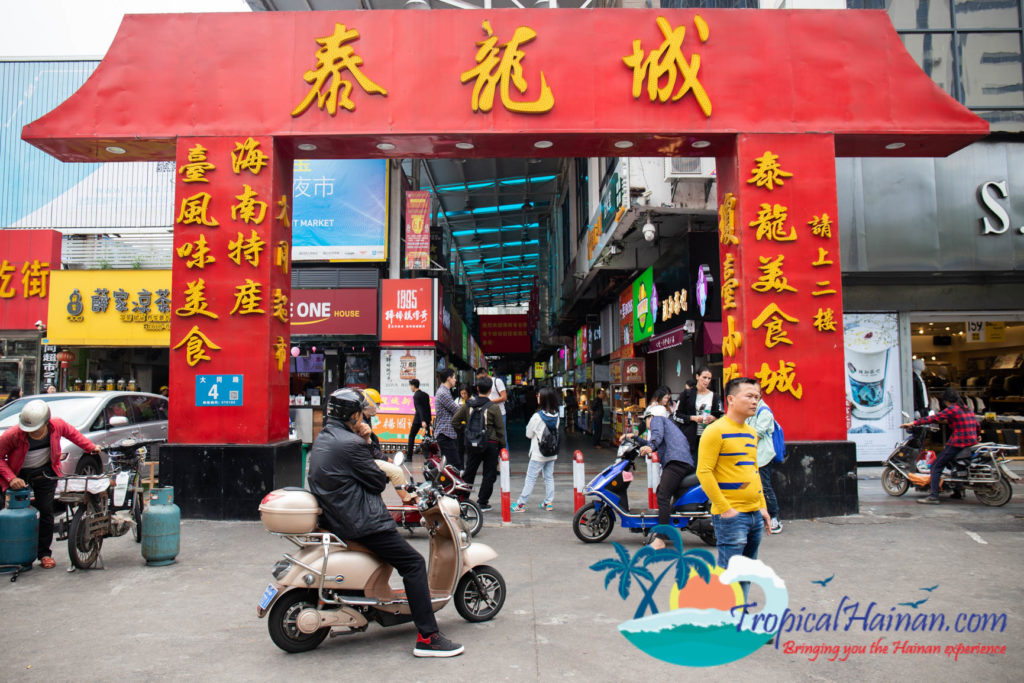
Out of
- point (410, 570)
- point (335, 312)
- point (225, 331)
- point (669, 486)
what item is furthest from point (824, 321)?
Answer: point (335, 312)

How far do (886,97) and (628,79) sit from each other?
335 centimetres

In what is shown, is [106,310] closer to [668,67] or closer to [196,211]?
[196,211]

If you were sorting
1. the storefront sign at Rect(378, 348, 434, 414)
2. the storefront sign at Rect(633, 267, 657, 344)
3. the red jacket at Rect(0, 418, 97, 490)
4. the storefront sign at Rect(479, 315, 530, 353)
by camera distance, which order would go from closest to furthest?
the red jacket at Rect(0, 418, 97, 490)
the storefront sign at Rect(633, 267, 657, 344)
the storefront sign at Rect(378, 348, 434, 414)
the storefront sign at Rect(479, 315, 530, 353)

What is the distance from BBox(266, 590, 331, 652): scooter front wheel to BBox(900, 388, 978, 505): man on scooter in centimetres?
864

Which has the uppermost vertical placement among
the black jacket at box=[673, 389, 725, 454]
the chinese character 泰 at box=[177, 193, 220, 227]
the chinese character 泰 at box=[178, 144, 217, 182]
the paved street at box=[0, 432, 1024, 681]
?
the chinese character 泰 at box=[178, 144, 217, 182]

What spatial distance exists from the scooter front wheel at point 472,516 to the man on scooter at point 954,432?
248 inches

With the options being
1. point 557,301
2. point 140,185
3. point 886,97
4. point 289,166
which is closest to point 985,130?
point 886,97

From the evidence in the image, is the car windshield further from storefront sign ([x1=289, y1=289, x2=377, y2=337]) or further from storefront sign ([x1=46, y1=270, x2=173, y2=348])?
storefront sign ([x1=46, y1=270, x2=173, y2=348])

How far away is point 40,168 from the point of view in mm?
20547

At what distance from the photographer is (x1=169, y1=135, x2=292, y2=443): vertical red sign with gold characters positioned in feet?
27.8

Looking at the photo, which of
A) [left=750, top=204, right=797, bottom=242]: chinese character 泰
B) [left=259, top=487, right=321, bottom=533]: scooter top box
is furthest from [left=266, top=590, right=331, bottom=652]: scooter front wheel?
[left=750, top=204, right=797, bottom=242]: chinese character 泰

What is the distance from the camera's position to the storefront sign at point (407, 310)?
16422mm

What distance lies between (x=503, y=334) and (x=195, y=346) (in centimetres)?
3153

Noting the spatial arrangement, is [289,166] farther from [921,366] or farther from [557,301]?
[557,301]
